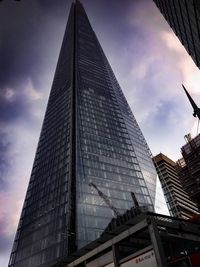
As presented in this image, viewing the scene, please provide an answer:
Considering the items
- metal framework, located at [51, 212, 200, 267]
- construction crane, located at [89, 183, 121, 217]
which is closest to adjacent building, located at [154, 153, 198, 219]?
construction crane, located at [89, 183, 121, 217]

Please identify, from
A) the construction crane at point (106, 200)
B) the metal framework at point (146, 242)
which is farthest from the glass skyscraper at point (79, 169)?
the metal framework at point (146, 242)

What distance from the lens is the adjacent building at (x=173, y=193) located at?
16700 centimetres

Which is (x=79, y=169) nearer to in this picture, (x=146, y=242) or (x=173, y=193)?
(x=146, y=242)

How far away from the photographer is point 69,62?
519ft

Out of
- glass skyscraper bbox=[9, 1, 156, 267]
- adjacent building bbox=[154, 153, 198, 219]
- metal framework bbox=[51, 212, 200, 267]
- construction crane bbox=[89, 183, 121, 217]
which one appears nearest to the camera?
metal framework bbox=[51, 212, 200, 267]

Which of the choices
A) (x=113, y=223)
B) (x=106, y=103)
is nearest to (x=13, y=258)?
(x=113, y=223)

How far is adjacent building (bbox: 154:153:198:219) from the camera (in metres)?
167

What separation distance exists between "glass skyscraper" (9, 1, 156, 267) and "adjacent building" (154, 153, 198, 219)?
1989 inches

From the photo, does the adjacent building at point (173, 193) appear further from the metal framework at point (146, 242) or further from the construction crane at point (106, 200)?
the metal framework at point (146, 242)

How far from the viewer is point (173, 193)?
174750mm

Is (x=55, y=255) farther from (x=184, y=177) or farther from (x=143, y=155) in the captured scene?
(x=184, y=177)

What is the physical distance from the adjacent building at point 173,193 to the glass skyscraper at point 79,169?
50.5 m

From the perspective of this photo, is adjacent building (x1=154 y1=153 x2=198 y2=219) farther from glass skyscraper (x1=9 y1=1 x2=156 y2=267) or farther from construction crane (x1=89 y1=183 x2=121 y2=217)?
construction crane (x1=89 y1=183 x2=121 y2=217)

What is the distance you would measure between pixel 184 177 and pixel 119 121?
4813cm
